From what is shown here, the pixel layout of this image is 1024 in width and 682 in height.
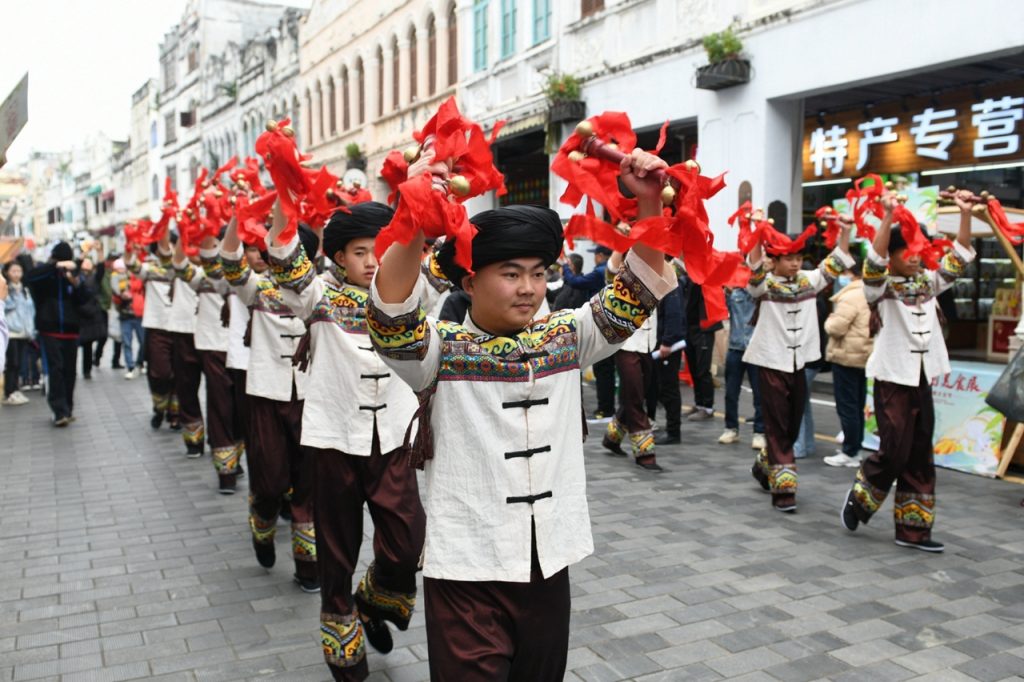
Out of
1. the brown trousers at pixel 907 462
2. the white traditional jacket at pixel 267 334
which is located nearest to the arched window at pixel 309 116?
the white traditional jacket at pixel 267 334

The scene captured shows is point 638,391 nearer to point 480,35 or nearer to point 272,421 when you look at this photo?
point 272,421

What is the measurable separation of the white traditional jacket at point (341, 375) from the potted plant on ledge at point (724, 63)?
31.1 ft

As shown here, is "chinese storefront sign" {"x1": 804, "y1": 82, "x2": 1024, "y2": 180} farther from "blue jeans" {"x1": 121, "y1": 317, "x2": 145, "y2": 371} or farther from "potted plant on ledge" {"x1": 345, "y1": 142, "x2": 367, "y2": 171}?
"potted plant on ledge" {"x1": 345, "y1": 142, "x2": 367, "y2": 171}

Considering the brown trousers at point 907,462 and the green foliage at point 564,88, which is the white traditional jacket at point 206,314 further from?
the green foliage at point 564,88

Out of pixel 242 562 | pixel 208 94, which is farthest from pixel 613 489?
pixel 208 94

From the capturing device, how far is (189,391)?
8.49 meters

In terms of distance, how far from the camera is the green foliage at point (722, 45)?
1198cm

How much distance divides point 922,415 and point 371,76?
23.0m

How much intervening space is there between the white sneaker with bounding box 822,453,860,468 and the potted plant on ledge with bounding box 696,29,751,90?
6.17 m

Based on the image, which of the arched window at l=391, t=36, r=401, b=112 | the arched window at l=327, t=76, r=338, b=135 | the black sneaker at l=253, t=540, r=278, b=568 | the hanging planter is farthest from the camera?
the arched window at l=327, t=76, r=338, b=135

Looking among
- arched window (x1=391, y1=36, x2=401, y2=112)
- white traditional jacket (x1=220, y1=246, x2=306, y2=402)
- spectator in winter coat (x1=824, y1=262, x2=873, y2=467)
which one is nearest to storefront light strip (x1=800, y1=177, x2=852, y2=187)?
spectator in winter coat (x1=824, y1=262, x2=873, y2=467)

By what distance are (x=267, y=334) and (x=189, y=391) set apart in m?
3.70

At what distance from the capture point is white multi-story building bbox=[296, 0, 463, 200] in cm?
2188

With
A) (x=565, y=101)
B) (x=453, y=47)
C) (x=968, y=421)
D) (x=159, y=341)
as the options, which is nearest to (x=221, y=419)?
(x=159, y=341)
